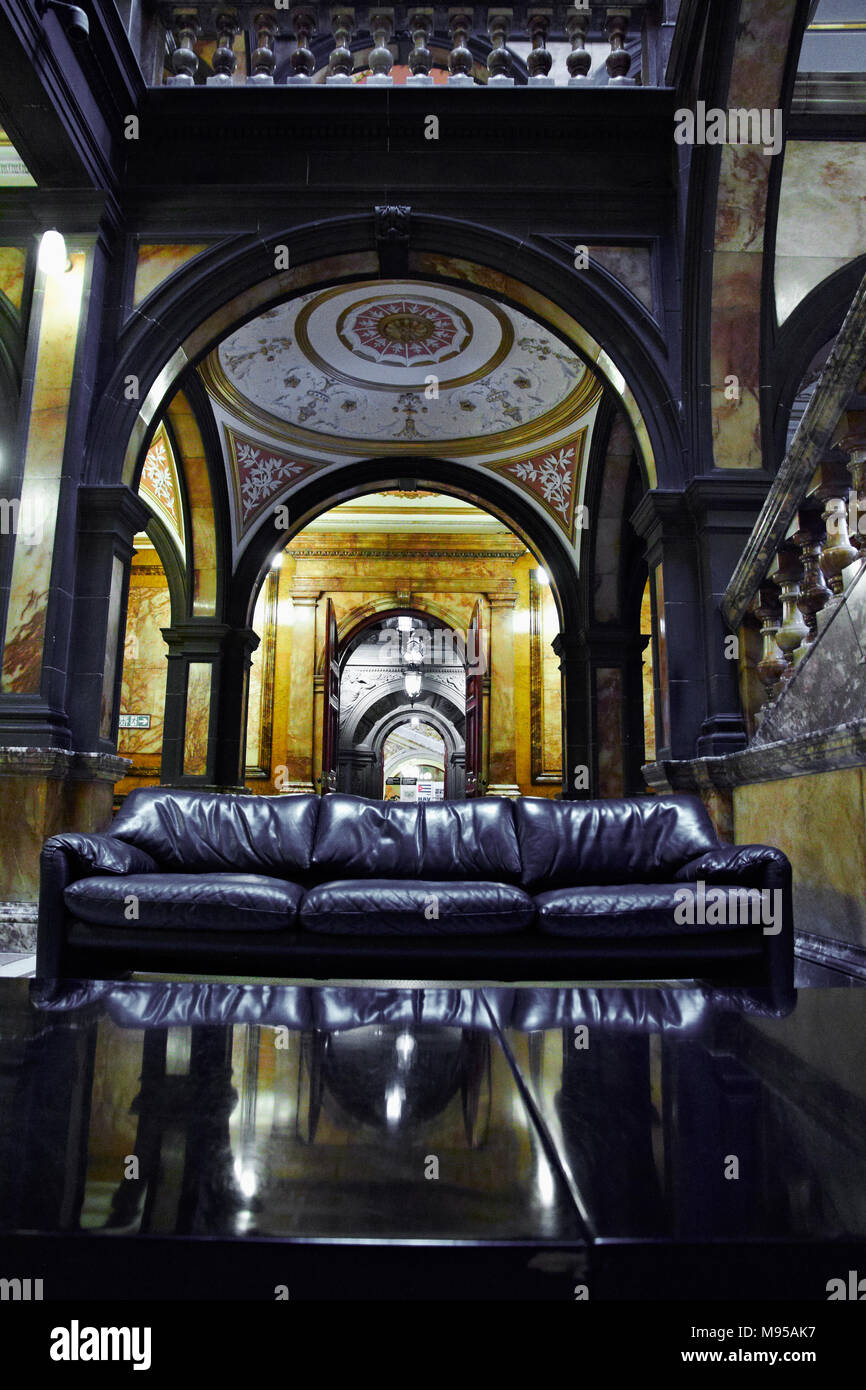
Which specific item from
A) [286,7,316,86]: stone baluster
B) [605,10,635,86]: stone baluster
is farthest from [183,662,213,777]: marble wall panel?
[605,10,635,86]: stone baluster

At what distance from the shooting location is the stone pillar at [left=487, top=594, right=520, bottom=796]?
1218cm

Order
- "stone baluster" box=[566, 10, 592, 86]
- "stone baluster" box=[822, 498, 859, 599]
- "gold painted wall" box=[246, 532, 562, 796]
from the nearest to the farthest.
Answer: "stone baluster" box=[822, 498, 859, 599] → "stone baluster" box=[566, 10, 592, 86] → "gold painted wall" box=[246, 532, 562, 796]

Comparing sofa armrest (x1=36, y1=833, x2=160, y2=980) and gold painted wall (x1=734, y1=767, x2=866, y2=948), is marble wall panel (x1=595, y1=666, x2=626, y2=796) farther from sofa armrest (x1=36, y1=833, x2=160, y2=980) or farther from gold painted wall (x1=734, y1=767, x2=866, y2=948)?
sofa armrest (x1=36, y1=833, x2=160, y2=980)

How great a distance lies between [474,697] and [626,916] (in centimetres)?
950

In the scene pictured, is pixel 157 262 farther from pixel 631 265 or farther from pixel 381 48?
pixel 631 265

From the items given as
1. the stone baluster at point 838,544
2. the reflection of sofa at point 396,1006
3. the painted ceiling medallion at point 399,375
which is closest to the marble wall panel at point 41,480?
the painted ceiling medallion at point 399,375

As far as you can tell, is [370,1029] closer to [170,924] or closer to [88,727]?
[170,924]

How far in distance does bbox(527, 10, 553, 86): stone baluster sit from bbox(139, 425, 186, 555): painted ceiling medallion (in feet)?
15.6

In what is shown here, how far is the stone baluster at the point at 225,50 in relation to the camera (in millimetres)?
5516

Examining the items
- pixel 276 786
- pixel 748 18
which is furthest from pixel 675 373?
pixel 276 786

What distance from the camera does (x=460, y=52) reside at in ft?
18.0

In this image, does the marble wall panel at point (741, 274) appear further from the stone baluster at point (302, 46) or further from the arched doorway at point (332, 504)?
the arched doorway at point (332, 504)
